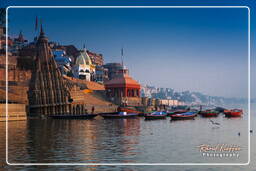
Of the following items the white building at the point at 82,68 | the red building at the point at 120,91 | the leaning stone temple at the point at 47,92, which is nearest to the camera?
the leaning stone temple at the point at 47,92

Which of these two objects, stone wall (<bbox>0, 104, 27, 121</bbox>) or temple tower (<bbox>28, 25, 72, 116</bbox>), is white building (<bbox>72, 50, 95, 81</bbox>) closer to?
temple tower (<bbox>28, 25, 72, 116</bbox>)

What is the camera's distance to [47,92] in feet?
209

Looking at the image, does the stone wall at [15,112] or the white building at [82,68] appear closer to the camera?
the stone wall at [15,112]

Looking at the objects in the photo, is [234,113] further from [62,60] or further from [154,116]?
[62,60]

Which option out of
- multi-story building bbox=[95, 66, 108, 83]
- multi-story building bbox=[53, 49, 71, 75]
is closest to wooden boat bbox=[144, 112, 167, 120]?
multi-story building bbox=[53, 49, 71, 75]

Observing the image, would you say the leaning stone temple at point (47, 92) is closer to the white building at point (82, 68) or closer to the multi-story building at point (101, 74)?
the white building at point (82, 68)

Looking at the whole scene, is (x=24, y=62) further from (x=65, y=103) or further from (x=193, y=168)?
(x=193, y=168)

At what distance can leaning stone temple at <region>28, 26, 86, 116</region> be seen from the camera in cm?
6272

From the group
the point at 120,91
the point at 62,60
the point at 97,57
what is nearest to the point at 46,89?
the point at 97,57

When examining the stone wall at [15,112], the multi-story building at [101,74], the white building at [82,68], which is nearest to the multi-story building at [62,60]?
the white building at [82,68]

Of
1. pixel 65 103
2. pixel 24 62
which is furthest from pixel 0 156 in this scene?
pixel 24 62

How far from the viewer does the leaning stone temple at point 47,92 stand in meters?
62.7

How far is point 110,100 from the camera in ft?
256

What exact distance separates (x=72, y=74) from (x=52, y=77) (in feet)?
105
